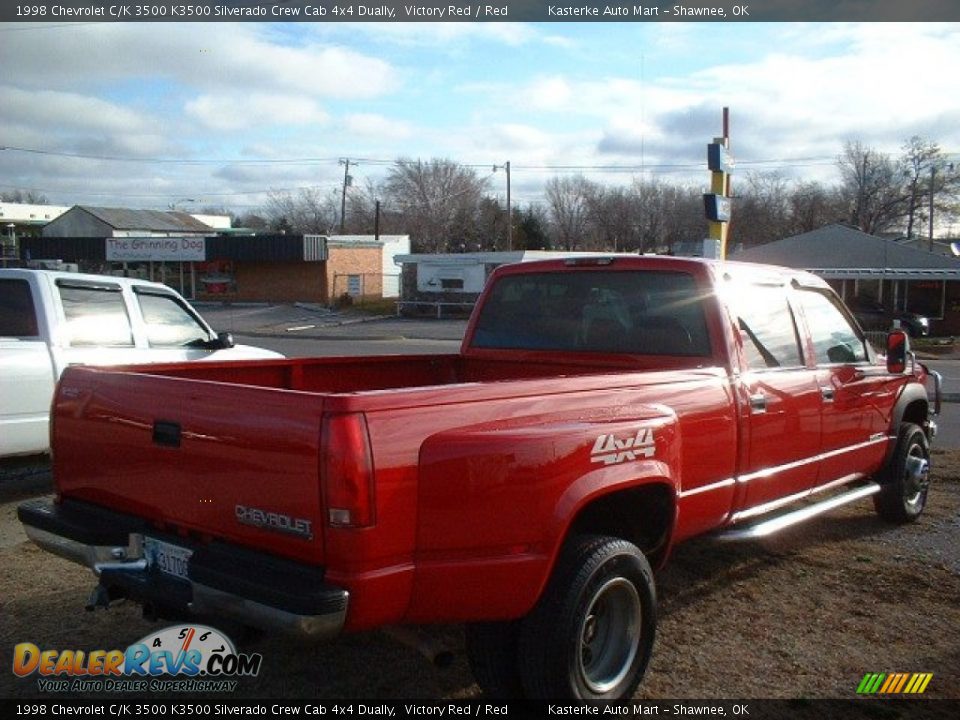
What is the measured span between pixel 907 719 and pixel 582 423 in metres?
1.91

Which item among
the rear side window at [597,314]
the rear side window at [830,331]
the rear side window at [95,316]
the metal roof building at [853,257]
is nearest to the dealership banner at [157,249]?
the metal roof building at [853,257]

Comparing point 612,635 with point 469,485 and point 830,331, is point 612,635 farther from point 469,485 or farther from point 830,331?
point 830,331

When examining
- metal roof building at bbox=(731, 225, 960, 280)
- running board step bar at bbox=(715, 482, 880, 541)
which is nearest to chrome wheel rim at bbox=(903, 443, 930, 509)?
running board step bar at bbox=(715, 482, 880, 541)

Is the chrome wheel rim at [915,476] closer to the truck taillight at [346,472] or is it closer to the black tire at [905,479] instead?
the black tire at [905,479]

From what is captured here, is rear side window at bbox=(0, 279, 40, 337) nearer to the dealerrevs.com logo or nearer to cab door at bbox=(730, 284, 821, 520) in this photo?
the dealerrevs.com logo

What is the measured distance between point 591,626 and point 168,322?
231 inches

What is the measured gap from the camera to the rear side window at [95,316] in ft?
24.2

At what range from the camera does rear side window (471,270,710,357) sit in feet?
16.4

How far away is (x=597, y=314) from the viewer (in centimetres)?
540

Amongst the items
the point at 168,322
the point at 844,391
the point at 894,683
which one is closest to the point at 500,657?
the point at 894,683

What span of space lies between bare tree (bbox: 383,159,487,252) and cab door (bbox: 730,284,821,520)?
73.5 meters

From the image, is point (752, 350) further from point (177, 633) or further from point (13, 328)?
point (13, 328)

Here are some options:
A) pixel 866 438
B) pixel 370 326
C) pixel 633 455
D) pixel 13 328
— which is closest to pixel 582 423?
pixel 633 455

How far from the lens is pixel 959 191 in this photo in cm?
6900
